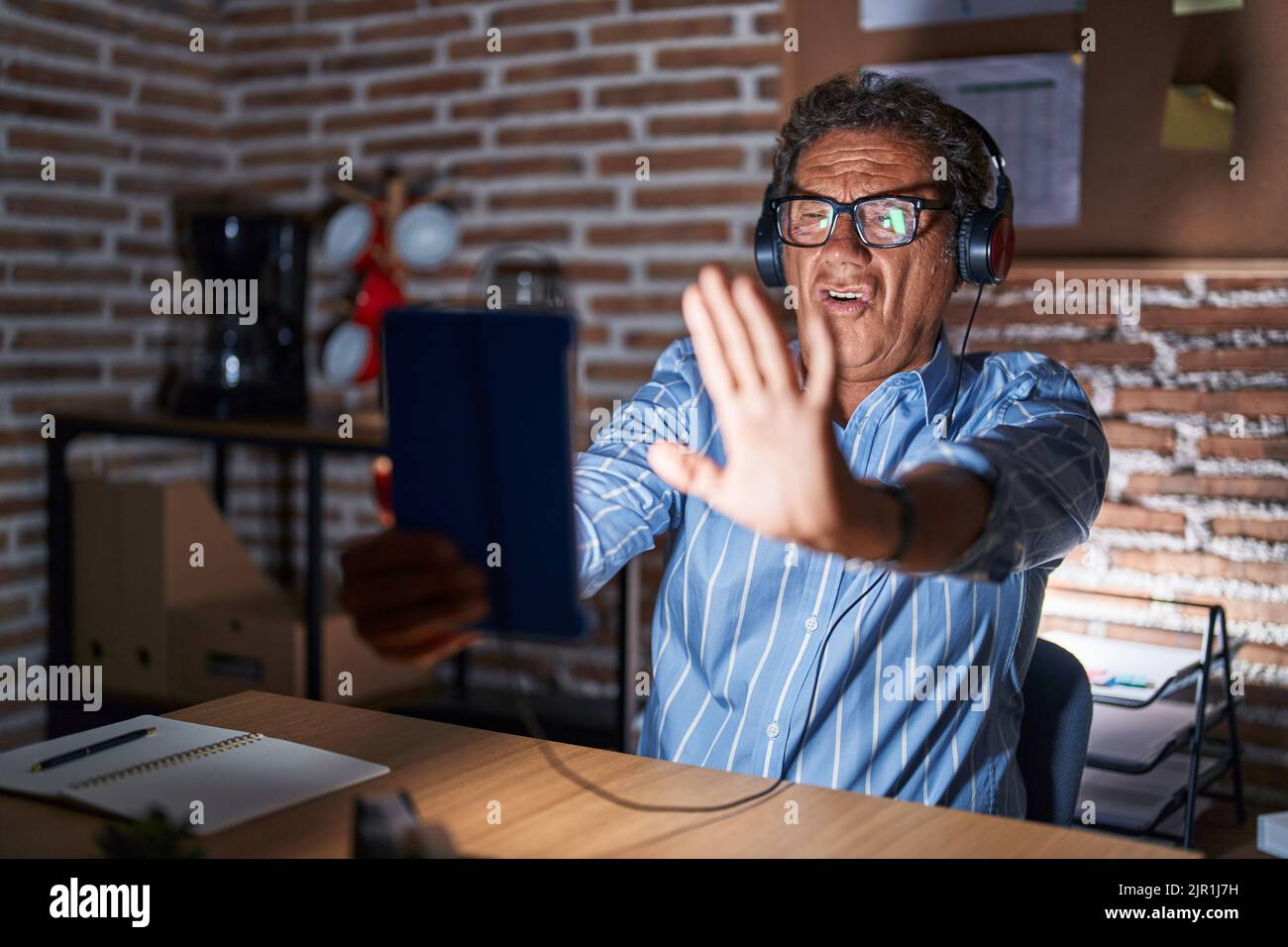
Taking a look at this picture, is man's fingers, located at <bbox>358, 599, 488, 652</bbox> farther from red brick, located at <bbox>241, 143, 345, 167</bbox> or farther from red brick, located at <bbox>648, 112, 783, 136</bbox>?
red brick, located at <bbox>241, 143, 345, 167</bbox>

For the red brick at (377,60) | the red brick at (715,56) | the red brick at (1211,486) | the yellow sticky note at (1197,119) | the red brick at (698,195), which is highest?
the red brick at (377,60)

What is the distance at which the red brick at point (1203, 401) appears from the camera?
231 cm

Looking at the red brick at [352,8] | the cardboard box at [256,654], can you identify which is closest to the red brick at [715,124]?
the red brick at [352,8]

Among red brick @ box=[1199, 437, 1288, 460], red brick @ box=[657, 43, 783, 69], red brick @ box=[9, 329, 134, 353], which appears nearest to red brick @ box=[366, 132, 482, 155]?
red brick @ box=[657, 43, 783, 69]

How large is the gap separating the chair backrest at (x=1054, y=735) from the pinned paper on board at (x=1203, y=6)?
1491mm

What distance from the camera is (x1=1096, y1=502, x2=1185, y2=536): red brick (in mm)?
2422

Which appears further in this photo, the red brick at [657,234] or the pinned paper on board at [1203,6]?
the red brick at [657,234]

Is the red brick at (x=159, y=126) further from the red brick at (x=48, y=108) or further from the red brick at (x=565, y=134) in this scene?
A: the red brick at (x=565, y=134)

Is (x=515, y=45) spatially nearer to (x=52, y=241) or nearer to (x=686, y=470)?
(x=52, y=241)

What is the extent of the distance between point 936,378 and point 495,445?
2.66 feet

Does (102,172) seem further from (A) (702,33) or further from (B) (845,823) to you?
(B) (845,823)

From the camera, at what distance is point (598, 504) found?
1.47 m
